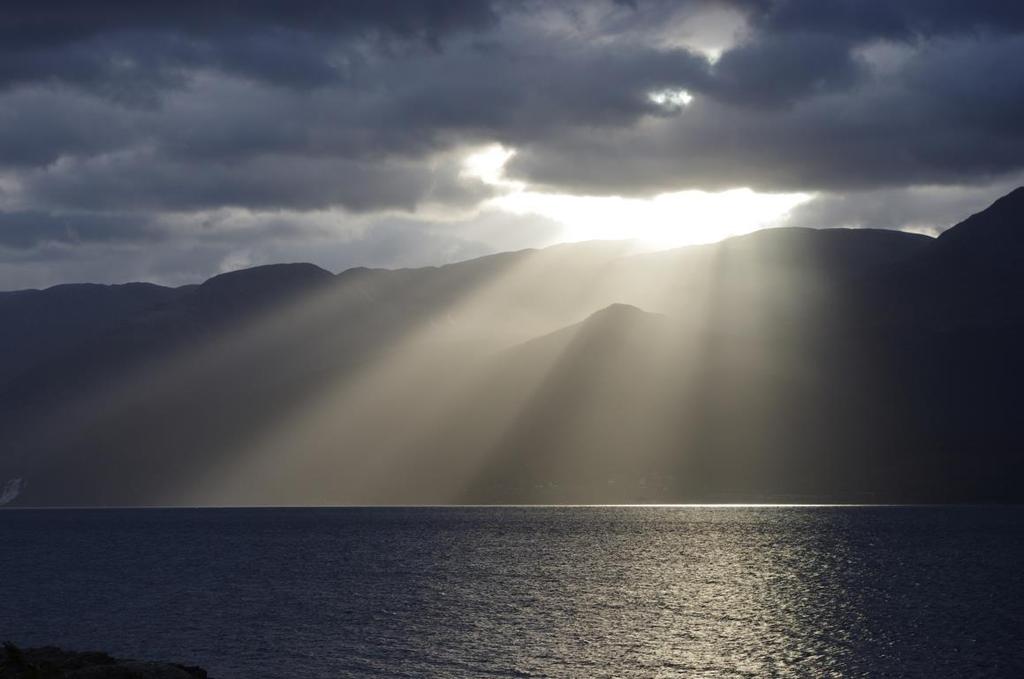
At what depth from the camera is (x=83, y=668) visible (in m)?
62.8

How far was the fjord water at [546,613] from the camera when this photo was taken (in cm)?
8250

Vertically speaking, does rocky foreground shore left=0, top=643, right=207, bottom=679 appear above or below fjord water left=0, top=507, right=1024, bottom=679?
above

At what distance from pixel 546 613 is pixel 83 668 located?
171 feet

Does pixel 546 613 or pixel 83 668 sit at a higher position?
pixel 83 668

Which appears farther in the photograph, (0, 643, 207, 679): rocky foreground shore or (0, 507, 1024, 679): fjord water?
(0, 507, 1024, 679): fjord water

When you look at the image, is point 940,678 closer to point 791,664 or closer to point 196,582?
point 791,664

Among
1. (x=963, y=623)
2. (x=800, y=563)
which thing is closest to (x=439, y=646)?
(x=963, y=623)

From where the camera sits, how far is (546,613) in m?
107

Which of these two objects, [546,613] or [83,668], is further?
[546,613]

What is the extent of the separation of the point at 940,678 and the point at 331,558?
121 metres

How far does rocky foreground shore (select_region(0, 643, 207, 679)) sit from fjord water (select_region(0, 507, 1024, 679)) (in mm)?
12705

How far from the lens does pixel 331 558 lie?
182 metres

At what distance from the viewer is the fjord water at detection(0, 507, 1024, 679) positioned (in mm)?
82500

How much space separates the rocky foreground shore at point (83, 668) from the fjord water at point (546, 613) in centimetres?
1270
